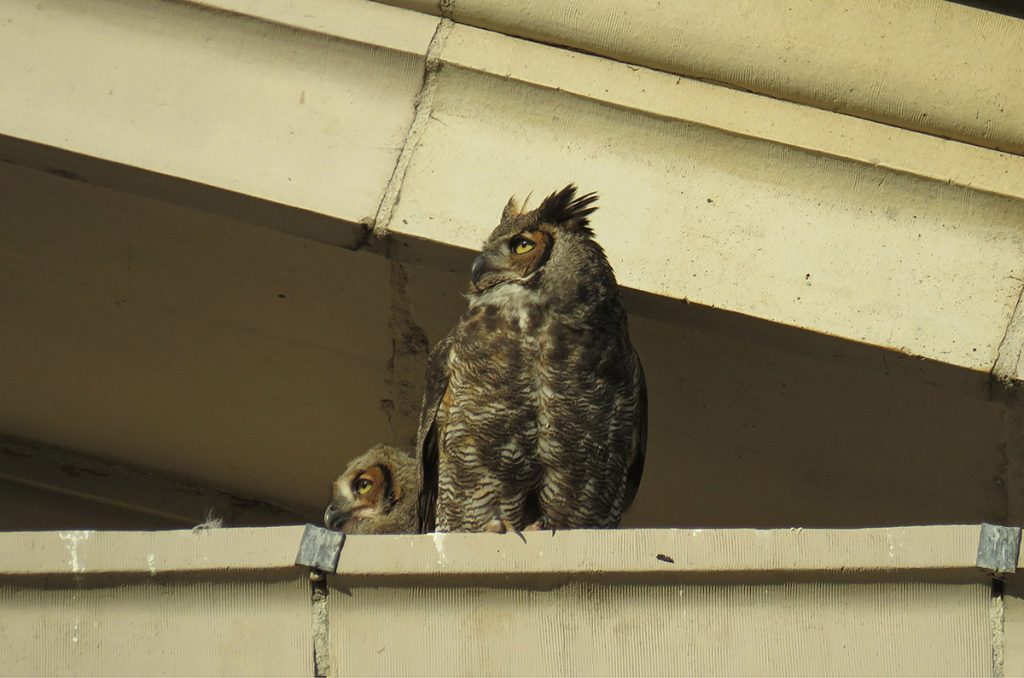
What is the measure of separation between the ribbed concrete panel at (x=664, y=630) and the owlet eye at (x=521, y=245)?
124 cm

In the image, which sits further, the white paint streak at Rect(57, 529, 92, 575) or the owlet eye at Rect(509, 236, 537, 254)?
the owlet eye at Rect(509, 236, 537, 254)

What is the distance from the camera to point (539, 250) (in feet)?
13.0

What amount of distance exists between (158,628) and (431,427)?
1.12m

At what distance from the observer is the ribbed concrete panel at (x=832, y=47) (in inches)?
181

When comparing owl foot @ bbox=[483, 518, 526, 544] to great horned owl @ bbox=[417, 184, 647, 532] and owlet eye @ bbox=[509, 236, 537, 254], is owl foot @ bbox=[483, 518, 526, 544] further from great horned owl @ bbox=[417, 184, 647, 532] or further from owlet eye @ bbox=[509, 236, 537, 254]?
owlet eye @ bbox=[509, 236, 537, 254]

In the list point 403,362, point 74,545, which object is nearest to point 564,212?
point 403,362

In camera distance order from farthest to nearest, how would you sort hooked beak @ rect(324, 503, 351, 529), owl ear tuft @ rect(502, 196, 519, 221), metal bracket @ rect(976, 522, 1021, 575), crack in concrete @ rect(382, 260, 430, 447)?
crack in concrete @ rect(382, 260, 430, 447), hooked beak @ rect(324, 503, 351, 529), owl ear tuft @ rect(502, 196, 519, 221), metal bracket @ rect(976, 522, 1021, 575)

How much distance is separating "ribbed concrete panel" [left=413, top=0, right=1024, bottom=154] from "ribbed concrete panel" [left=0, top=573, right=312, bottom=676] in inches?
95.6

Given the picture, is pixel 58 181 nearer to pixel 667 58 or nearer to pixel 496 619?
pixel 667 58

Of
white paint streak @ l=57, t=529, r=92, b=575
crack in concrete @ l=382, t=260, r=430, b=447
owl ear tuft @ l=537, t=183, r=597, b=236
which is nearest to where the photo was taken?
white paint streak @ l=57, t=529, r=92, b=575

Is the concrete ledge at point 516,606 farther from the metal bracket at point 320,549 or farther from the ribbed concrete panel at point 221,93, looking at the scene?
the ribbed concrete panel at point 221,93

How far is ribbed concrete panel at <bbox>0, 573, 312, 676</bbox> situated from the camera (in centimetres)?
298

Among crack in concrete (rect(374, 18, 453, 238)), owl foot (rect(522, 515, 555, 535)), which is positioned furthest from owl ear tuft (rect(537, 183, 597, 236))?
owl foot (rect(522, 515, 555, 535))

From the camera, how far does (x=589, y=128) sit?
4.68m
